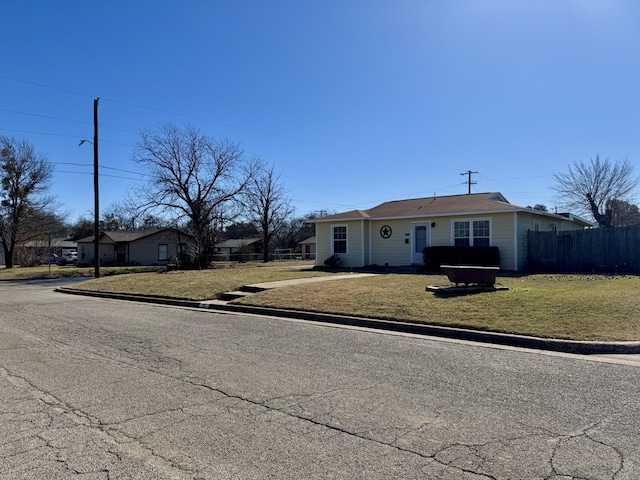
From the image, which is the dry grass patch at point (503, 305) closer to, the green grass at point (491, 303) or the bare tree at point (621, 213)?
the green grass at point (491, 303)

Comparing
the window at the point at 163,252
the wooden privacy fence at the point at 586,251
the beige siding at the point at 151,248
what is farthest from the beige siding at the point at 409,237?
the window at the point at 163,252

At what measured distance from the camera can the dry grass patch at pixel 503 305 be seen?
26.1ft

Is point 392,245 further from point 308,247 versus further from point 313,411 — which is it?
point 308,247

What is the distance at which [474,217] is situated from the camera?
66.6 feet

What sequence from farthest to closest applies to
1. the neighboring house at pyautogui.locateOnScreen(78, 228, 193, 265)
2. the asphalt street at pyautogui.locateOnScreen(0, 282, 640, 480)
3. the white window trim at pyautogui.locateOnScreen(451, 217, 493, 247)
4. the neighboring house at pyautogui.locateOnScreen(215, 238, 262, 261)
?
the neighboring house at pyautogui.locateOnScreen(215, 238, 262, 261) → the neighboring house at pyautogui.locateOnScreen(78, 228, 193, 265) → the white window trim at pyautogui.locateOnScreen(451, 217, 493, 247) → the asphalt street at pyautogui.locateOnScreen(0, 282, 640, 480)

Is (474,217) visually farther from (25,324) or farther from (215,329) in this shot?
(25,324)

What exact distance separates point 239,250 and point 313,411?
176 ft

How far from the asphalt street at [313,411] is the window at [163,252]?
43.1 metres

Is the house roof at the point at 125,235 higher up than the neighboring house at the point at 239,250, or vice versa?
the house roof at the point at 125,235

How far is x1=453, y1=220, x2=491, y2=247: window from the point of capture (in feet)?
65.9

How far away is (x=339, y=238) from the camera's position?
24656 millimetres

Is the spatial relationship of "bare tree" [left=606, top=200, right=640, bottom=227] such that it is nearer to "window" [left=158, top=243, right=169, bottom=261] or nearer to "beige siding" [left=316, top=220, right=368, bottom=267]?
"beige siding" [left=316, top=220, right=368, bottom=267]

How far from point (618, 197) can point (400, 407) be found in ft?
150

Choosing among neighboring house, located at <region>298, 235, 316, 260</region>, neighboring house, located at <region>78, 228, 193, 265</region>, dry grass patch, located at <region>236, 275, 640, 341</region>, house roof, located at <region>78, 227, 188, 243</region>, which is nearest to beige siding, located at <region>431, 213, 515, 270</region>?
dry grass patch, located at <region>236, 275, 640, 341</region>
